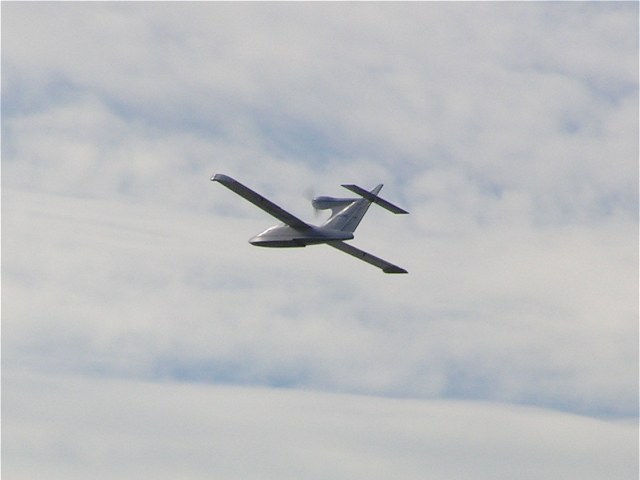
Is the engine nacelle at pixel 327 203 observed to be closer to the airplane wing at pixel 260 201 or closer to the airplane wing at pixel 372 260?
the airplane wing at pixel 372 260

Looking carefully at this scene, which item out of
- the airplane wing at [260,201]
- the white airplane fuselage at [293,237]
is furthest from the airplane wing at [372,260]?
the airplane wing at [260,201]

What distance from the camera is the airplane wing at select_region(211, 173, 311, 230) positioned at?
68438 millimetres

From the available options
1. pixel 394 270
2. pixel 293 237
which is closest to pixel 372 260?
pixel 394 270

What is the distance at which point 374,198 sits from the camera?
267 feet

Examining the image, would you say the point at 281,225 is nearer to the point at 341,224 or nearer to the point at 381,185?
the point at 341,224

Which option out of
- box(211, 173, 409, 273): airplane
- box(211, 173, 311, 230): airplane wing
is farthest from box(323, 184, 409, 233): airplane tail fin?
box(211, 173, 311, 230): airplane wing

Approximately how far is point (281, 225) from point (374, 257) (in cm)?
1038

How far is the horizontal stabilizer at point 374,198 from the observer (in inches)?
3205

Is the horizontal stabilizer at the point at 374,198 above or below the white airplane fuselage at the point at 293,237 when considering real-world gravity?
above

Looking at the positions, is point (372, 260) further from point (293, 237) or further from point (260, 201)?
point (260, 201)

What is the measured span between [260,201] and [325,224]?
1038 cm

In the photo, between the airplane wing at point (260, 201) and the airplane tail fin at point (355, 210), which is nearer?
the airplane wing at point (260, 201)

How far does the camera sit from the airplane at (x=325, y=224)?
70250 mm

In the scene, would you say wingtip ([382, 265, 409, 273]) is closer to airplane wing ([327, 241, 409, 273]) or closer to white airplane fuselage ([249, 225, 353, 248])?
airplane wing ([327, 241, 409, 273])
